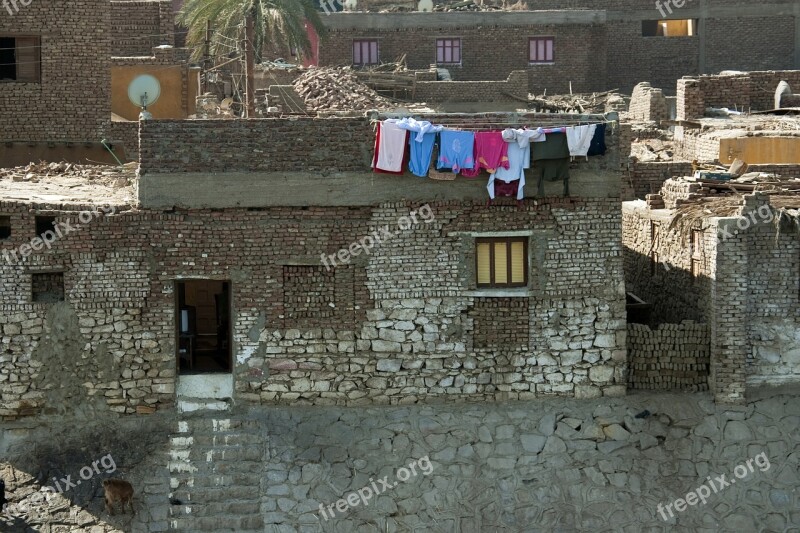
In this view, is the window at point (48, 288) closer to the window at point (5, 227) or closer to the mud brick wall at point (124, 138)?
the window at point (5, 227)

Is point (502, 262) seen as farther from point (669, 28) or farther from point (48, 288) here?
point (669, 28)

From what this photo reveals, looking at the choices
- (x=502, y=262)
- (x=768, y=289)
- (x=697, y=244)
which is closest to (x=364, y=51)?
(x=697, y=244)

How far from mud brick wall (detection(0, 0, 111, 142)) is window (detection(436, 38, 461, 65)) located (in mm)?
13848

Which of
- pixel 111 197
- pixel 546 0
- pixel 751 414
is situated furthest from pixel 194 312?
pixel 546 0

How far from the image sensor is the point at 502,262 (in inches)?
926

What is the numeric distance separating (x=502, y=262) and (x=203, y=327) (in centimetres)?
507

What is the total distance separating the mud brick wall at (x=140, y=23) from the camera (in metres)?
36.8

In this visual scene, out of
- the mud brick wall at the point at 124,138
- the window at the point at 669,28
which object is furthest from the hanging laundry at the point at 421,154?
the window at the point at 669,28

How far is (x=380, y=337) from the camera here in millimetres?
23297

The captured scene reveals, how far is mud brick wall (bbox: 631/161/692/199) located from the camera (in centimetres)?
2967

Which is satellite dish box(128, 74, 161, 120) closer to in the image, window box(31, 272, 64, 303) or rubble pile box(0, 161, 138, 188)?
rubble pile box(0, 161, 138, 188)

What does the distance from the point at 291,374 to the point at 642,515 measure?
16.8ft

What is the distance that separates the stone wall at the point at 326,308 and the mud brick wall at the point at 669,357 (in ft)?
1.75

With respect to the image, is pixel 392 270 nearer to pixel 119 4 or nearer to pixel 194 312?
pixel 194 312
